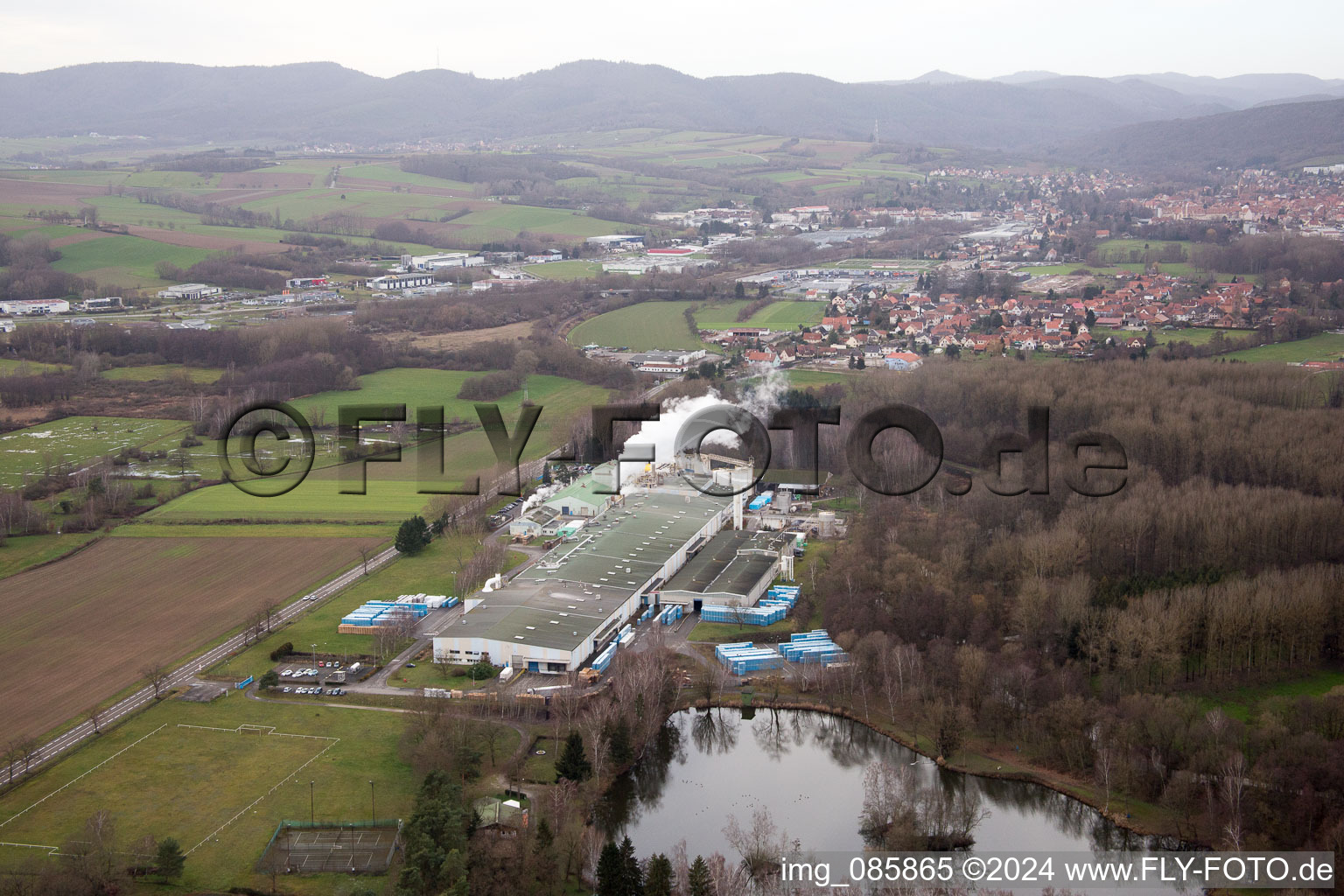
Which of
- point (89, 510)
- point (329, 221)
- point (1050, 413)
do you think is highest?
point (329, 221)

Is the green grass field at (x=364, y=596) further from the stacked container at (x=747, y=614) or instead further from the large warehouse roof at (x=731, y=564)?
the stacked container at (x=747, y=614)

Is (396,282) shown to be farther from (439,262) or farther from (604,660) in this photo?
(604,660)

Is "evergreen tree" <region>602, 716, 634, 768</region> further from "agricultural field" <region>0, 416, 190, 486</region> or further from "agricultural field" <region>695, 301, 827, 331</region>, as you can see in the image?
"agricultural field" <region>695, 301, 827, 331</region>

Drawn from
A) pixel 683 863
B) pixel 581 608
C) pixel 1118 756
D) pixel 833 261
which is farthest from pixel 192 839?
pixel 833 261

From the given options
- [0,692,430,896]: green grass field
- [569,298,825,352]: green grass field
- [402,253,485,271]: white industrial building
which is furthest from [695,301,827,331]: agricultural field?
[0,692,430,896]: green grass field

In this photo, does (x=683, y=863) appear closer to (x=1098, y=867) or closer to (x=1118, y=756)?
(x=1098, y=867)

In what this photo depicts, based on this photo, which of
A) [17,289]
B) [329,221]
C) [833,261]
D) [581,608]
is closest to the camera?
[581,608]

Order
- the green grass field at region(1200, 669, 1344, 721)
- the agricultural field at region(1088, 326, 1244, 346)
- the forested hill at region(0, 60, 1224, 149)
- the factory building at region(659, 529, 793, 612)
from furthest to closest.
Answer: the forested hill at region(0, 60, 1224, 149), the agricultural field at region(1088, 326, 1244, 346), the factory building at region(659, 529, 793, 612), the green grass field at region(1200, 669, 1344, 721)
